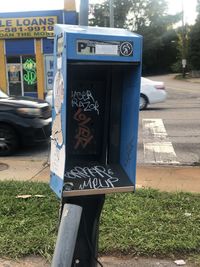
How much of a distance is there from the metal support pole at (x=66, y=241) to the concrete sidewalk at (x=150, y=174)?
3.38 metres

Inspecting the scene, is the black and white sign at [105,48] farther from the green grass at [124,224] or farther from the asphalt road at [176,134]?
the asphalt road at [176,134]

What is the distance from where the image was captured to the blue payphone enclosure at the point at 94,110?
2.62 m

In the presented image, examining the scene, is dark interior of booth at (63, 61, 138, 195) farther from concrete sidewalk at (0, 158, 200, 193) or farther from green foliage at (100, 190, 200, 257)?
concrete sidewalk at (0, 158, 200, 193)

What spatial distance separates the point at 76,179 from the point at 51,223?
1.75m

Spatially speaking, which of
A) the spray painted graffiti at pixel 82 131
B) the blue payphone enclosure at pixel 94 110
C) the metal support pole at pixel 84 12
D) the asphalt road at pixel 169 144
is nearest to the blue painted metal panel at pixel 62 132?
the blue payphone enclosure at pixel 94 110

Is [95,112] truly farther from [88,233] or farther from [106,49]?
[88,233]

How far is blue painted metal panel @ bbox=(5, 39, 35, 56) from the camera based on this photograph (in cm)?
2306

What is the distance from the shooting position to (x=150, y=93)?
1620 centimetres

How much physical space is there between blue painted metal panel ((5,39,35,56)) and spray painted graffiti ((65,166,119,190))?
20.7m

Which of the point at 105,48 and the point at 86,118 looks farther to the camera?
the point at 86,118

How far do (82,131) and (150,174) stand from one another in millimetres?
3890

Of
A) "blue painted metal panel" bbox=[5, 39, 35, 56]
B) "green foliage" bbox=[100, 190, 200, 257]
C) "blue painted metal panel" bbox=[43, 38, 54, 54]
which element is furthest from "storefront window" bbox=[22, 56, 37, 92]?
"green foliage" bbox=[100, 190, 200, 257]

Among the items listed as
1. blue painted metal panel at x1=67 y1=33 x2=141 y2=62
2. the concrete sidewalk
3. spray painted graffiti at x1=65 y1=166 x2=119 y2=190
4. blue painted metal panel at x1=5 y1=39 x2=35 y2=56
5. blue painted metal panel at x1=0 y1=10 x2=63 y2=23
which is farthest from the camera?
blue painted metal panel at x1=5 y1=39 x2=35 y2=56

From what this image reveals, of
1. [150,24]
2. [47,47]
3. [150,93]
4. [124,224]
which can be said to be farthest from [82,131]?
[150,24]
